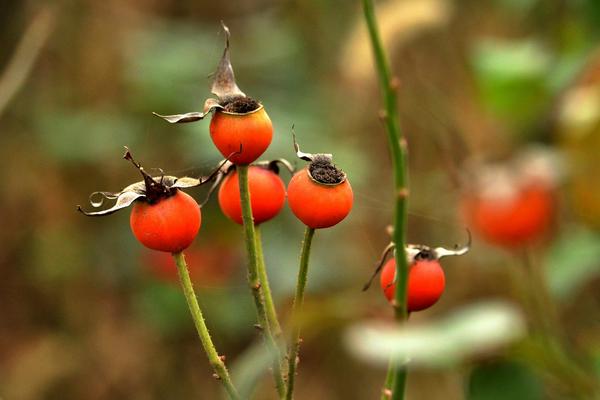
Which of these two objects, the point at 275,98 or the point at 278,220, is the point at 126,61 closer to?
the point at 275,98

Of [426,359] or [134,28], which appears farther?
[134,28]

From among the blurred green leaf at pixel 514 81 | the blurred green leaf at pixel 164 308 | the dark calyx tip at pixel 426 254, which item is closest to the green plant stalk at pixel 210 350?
the dark calyx tip at pixel 426 254

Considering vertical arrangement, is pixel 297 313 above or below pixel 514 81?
below

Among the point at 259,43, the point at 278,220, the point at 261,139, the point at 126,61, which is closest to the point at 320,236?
the point at 278,220

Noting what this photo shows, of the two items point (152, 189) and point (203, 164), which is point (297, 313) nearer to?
point (152, 189)

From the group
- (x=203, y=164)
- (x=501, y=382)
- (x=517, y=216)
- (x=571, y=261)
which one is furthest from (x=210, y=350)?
(x=203, y=164)

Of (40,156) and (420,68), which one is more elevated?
(420,68)

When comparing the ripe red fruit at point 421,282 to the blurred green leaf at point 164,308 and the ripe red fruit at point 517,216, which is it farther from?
the blurred green leaf at point 164,308

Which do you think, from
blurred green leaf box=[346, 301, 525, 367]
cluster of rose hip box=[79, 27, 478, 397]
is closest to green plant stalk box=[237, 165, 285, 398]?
cluster of rose hip box=[79, 27, 478, 397]
